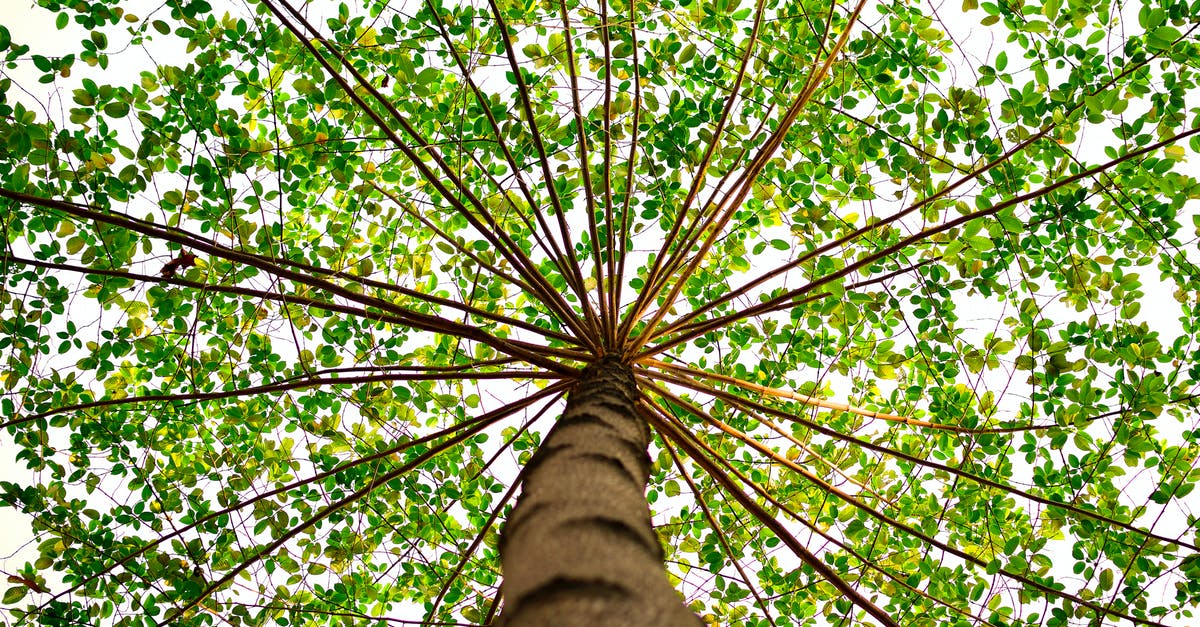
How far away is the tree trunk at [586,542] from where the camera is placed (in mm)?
1146

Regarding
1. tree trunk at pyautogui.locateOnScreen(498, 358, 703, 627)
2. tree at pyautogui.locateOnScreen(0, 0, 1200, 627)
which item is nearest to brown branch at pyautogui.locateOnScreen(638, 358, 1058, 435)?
tree at pyautogui.locateOnScreen(0, 0, 1200, 627)

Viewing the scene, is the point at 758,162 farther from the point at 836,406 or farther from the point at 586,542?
the point at 586,542

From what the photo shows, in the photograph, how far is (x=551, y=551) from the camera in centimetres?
130

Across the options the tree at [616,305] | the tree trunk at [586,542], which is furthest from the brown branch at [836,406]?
the tree trunk at [586,542]

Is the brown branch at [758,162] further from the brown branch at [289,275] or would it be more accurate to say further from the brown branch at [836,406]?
the brown branch at [289,275]

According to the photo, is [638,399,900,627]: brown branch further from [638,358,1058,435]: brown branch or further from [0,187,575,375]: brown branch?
[0,187,575,375]: brown branch

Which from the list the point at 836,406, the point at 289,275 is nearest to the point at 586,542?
the point at 289,275

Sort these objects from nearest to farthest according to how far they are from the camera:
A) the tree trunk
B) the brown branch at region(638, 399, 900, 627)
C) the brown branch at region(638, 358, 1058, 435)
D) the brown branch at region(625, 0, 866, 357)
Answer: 1. the tree trunk
2. the brown branch at region(638, 399, 900, 627)
3. the brown branch at region(625, 0, 866, 357)
4. the brown branch at region(638, 358, 1058, 435)

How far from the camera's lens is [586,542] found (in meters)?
1.30

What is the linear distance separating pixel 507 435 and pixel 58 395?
2.24m

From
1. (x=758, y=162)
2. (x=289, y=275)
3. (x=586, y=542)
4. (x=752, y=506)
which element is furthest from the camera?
(x=758, y=162)

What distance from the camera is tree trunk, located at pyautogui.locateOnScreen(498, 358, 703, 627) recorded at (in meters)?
1.15

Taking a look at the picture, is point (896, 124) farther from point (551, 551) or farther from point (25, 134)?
point (25, 134)

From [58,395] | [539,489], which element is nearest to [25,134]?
[58,395]
